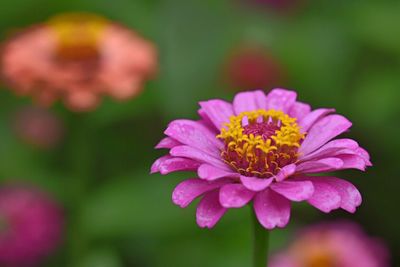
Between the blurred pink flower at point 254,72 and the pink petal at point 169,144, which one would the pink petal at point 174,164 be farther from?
the blurred pink flower at point 254,72

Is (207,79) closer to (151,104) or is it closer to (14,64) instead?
(151,104)

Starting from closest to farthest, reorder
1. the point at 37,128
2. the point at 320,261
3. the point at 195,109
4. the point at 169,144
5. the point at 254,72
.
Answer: the point at 169,144
the point at 320,261
the point at 195,109
the point at 254,72
the point at 37,128

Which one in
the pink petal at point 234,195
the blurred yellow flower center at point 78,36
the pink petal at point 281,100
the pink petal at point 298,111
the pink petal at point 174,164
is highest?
the pink petal at point 281,100

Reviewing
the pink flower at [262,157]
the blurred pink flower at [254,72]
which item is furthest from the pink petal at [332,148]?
the blurred pink flower at [254,72]

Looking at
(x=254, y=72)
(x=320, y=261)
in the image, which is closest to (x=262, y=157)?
(x=320, y=261)

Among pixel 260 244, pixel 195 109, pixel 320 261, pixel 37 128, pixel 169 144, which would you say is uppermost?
pixel 169 144

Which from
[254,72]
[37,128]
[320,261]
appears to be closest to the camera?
[320,261]

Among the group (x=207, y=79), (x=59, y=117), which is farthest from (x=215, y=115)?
(x=59, y=117)

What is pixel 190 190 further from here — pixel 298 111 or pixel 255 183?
pixel 298 111
